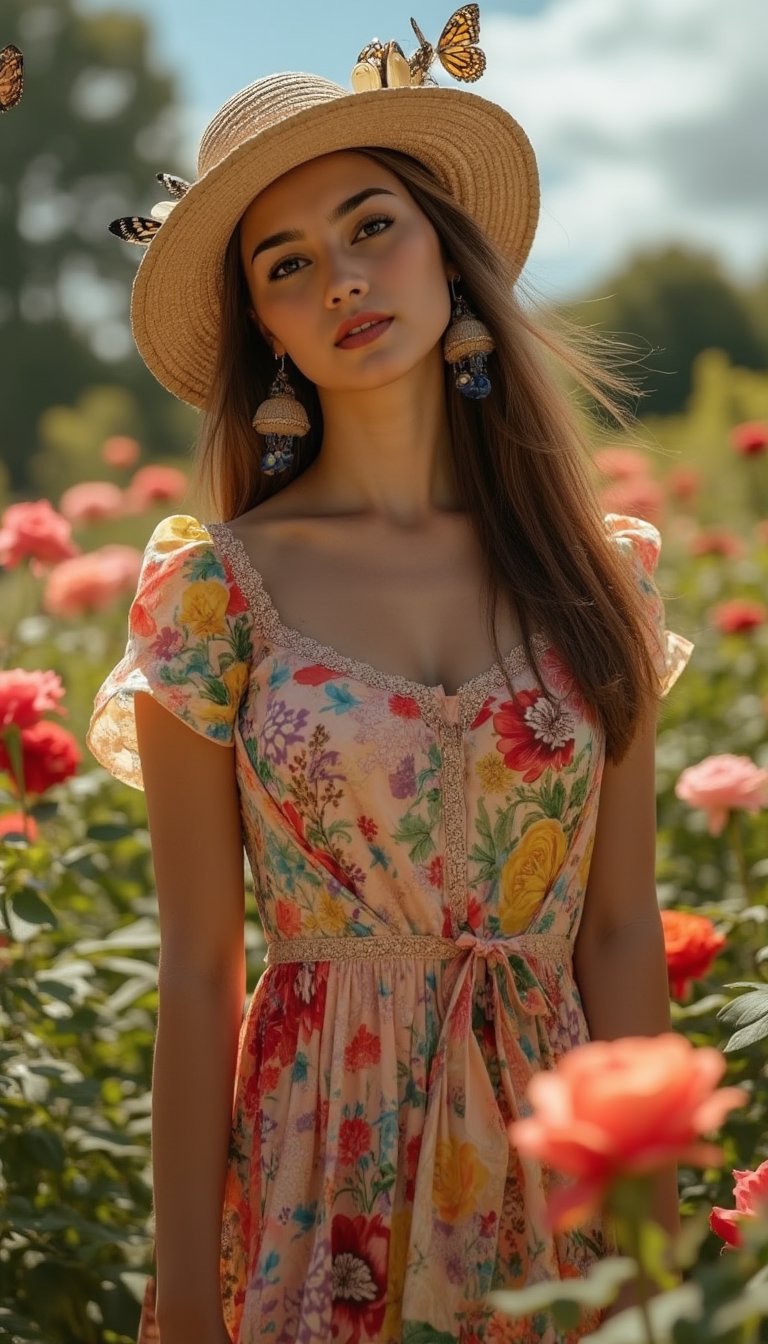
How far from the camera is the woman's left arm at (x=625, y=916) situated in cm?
206

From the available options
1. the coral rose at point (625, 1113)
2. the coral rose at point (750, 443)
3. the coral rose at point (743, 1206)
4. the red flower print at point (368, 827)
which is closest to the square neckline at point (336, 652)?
the red flower print at point (368, 827)

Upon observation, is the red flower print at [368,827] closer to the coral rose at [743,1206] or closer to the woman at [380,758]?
the woman at [380,758]

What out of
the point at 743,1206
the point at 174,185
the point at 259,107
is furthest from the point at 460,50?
the point at 743,1206

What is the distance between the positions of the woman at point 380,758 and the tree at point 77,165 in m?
41.9

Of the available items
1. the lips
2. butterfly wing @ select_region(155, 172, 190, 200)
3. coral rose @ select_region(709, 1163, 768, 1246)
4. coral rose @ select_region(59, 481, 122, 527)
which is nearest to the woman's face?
the lips

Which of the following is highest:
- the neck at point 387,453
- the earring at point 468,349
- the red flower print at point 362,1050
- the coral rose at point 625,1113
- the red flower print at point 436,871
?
the earring at point 468,349

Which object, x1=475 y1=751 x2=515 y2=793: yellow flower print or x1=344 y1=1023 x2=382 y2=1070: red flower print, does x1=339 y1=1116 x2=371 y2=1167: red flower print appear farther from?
x1=475 y1=751 x2=515 y2=793: yellow flower print

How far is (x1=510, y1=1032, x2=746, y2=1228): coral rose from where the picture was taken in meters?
0.79

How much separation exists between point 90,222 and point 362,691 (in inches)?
1938

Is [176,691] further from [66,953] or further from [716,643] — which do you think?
[716,643]

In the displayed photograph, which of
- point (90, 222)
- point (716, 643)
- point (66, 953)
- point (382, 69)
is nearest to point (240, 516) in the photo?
point (382, 69)

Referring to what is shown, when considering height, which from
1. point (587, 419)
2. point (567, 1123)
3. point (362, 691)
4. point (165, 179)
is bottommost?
point (567, 1123)

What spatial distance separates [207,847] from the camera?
1.97 metres

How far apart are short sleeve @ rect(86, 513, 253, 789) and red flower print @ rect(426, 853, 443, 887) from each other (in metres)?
0.29
